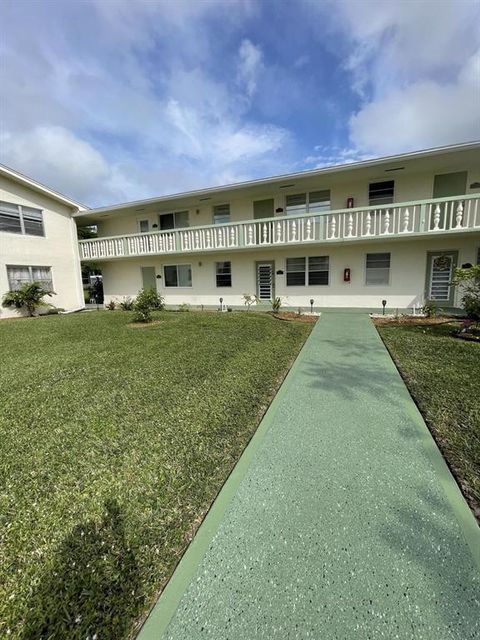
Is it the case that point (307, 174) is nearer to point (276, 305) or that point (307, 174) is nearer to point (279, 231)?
point (279, 231)

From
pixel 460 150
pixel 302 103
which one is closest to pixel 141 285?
pixel 302 103

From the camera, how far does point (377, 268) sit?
11.2m

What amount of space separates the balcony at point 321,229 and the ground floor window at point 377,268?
1333 millimetres

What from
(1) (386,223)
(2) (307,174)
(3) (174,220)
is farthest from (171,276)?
(1) (386,223)

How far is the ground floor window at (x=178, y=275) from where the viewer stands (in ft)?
47.5

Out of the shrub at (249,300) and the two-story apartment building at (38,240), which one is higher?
the two-story apartment building at (38,240)

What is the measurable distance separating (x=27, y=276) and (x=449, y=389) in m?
16.0

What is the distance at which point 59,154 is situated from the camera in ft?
130

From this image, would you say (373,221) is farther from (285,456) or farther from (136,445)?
(136,445)

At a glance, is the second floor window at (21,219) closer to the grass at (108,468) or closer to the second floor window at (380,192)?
the grass at (108,468)

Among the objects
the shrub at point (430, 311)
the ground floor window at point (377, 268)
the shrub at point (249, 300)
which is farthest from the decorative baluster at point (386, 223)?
the shrub at point (249, 300)

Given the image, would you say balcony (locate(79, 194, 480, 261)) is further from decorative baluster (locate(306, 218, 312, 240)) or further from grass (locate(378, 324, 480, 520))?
grass (locate(378, 324, 480, 520))

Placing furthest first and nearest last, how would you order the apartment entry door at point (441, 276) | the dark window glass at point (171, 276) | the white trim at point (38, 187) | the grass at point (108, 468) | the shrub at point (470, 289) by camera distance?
the dark window glass at point (171, 276) < the white trim at point (38, 187) < the apartment entry door at point (441, 276) < the shrub at point (470, 289) < the grass at point (108, 468)

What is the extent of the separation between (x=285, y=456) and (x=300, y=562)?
1.07 metres
